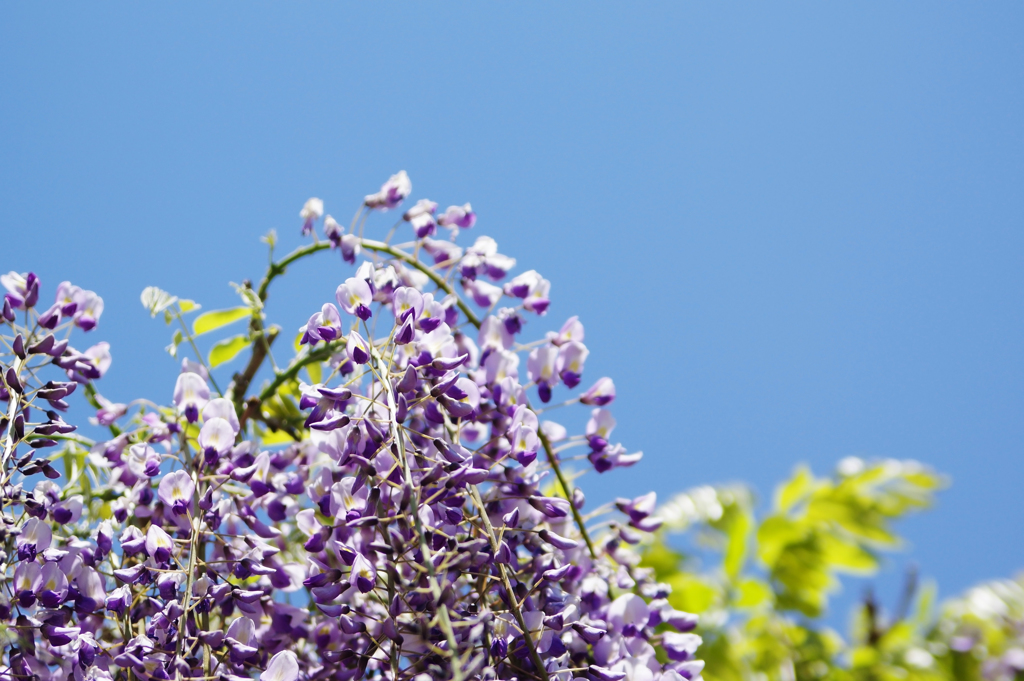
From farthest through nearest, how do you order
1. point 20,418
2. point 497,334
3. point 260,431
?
point 260,431 < point 497,334 < point 20,418

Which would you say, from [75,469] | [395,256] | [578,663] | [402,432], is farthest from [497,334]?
[75,469]

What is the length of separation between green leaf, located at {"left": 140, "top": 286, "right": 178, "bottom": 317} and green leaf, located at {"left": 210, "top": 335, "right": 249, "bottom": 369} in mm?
160

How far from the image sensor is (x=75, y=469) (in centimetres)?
136

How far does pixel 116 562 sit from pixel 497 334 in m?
0.66

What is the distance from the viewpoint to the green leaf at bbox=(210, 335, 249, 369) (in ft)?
4.91

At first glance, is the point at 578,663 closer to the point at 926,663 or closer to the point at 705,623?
the point at 705,623

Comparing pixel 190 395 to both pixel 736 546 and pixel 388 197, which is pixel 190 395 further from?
pixel 736 546

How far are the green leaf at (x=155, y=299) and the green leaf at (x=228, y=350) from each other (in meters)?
0.16

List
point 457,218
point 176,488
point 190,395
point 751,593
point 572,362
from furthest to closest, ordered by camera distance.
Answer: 1. point 751,593
2. point 457,218
3. point 572,362
4. point 190,395
5. point 176,488

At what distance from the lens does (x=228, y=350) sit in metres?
1.50

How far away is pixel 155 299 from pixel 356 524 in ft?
2.46

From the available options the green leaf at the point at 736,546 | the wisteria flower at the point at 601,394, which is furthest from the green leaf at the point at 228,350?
the green leaf at the point at 736,546

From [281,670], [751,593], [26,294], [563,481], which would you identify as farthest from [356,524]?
[751,593]

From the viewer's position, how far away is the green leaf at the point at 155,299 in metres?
1.35
